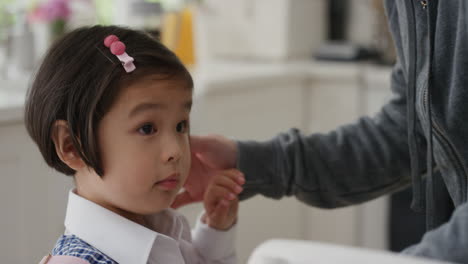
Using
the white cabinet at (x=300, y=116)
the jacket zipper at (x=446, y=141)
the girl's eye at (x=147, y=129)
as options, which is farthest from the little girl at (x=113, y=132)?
the white cabinet at (x=300, y=116)

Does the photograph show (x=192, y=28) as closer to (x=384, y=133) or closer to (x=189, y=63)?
(x=189, y=63)

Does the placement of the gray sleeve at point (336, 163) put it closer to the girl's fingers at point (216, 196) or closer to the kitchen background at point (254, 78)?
the girl's fingers at point (216, 196)

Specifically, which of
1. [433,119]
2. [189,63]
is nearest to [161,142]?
[433,119]

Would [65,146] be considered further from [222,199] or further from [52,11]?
[52,11]

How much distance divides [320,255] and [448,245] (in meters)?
0.13

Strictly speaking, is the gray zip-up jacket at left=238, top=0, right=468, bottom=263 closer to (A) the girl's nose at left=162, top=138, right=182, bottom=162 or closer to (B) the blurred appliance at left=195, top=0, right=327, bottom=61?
(A) the girl's nose at left=162, top=138, right=182, bottom=162

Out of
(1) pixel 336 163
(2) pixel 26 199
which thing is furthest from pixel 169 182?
(2) pixel 26 199

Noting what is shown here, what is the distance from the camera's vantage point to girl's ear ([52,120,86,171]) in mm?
872

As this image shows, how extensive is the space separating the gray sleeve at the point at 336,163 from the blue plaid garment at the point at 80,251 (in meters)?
0.29

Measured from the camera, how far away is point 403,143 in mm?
1111

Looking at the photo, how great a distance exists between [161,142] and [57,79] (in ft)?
0.49

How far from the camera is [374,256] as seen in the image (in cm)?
48

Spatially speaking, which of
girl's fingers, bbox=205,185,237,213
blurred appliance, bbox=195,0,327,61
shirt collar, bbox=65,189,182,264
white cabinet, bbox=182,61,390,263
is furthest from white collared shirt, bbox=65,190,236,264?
blurred appliance, bbox=195,0,327,61

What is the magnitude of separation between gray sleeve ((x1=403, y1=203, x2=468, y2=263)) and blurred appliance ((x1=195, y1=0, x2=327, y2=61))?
209 cm
